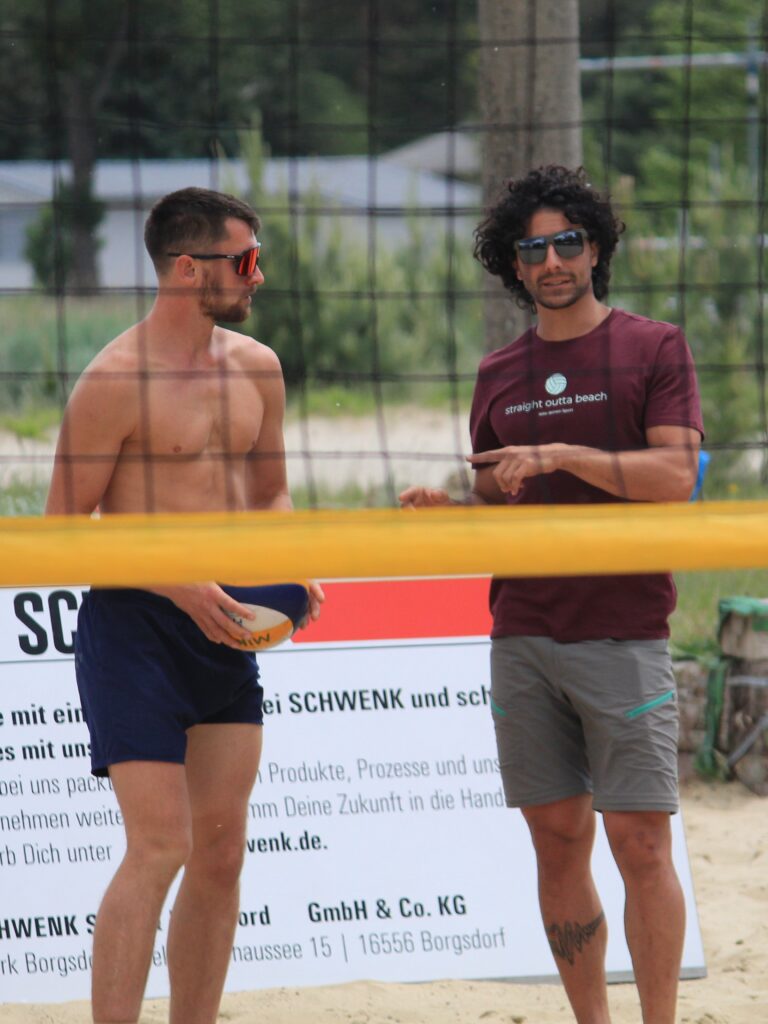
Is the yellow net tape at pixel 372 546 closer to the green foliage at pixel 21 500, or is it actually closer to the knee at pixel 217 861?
the knee at pixel 217 861

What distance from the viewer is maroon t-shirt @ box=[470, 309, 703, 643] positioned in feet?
9.23

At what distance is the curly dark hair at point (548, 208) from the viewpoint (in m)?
2.92

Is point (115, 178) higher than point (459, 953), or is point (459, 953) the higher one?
point (115, 178)

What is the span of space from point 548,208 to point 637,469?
604 mm

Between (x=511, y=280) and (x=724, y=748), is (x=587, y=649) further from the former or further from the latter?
(x=724, y=748)

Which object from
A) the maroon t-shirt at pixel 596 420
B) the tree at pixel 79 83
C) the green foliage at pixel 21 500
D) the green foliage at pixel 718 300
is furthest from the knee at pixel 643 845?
the tree at pixel 79 83

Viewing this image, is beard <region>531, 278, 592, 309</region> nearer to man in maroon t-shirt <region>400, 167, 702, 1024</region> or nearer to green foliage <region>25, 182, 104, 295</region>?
man in maroon t-shirt <region>400, 167, 702, 1024</region>

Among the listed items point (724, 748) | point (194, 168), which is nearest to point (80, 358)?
point (724, 748)

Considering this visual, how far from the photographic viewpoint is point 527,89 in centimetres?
495

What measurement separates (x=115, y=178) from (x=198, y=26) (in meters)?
9.78

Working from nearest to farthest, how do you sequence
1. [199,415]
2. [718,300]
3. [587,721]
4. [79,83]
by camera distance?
[587,721], [199,415], [718,300], [79,83]

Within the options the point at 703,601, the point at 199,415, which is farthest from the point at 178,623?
the point at 703,601

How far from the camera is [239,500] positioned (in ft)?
9.90

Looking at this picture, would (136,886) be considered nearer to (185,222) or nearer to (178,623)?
(178,623)
